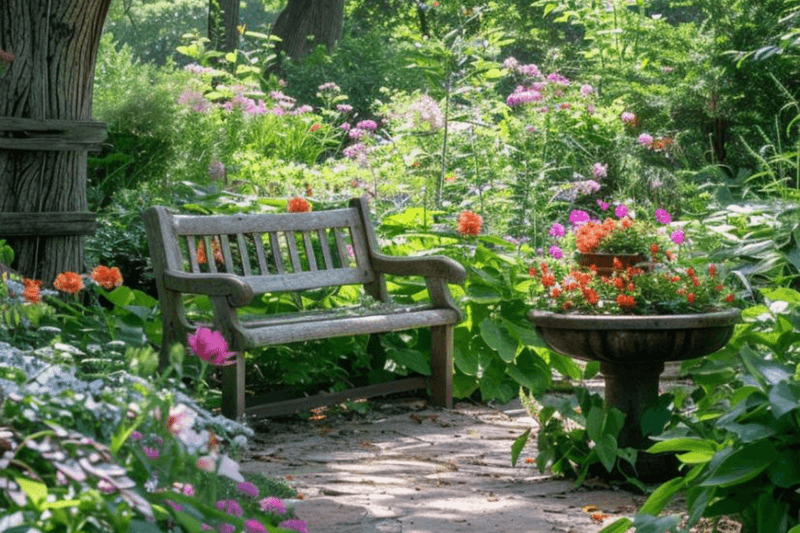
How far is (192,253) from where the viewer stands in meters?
5.44

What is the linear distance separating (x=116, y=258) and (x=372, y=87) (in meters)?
10.9

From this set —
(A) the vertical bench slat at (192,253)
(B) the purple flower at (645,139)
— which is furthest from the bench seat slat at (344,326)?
(B) the purple flower at (645,139)

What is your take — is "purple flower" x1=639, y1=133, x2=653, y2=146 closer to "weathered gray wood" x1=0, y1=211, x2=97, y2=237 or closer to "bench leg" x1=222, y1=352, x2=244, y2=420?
"weathered gray wood" x1=0, y1=211, x2=97, y2=237

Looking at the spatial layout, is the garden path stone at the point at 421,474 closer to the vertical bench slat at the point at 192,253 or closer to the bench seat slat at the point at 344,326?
the bench seat slat at the point at 344,326

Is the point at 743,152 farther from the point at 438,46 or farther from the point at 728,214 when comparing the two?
the point at 438,46

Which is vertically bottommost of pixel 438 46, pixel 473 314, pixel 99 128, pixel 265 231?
pixel 473 314

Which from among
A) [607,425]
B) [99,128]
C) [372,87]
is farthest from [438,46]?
[372,87]

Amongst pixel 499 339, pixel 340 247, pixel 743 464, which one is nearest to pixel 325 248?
pixel 340 247

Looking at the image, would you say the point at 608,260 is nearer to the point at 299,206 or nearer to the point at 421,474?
the point at 421,474

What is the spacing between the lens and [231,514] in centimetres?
179

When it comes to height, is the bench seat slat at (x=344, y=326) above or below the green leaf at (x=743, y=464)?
above

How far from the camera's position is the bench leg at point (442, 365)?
592cm

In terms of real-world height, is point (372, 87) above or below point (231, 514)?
above

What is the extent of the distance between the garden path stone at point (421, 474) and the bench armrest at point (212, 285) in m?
0.66
